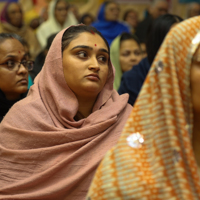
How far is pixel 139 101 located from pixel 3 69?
5.90 feet

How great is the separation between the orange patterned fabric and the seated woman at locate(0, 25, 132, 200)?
31.4 inches

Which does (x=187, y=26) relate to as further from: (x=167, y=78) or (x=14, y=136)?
(x=14, y=136)

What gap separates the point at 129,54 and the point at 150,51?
1.21m

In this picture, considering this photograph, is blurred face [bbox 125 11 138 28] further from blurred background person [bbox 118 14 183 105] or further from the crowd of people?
blurred background person [bbox 118 14 183 105]

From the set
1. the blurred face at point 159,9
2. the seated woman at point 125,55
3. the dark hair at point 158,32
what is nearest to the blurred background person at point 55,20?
the blurred face at point 159,9

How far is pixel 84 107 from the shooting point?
2307 mm

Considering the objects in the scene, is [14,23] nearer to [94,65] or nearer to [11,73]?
[11,73]

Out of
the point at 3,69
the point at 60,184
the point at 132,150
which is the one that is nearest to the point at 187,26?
the point at 132,150

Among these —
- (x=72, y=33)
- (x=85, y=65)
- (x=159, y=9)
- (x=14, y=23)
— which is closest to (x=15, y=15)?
(x=14, y=23)

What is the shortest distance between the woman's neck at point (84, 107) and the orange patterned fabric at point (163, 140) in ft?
3.58

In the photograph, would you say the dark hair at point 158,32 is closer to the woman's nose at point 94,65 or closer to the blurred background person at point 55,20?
the woman's nose at point 94,65

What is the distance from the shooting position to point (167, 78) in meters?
1.14

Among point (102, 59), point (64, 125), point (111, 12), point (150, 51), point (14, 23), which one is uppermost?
point (111, 12)

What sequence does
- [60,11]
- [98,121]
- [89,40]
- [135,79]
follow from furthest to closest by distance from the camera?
[60,11], [135,79], [89,40], [98,121]
